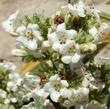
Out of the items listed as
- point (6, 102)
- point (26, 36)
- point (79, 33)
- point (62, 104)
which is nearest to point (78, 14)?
point (79, 33)

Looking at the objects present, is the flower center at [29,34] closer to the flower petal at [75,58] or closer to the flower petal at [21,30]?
the flower petal at [21,30]

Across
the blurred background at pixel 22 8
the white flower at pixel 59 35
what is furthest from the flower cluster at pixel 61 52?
the blurred background at pixel 22 8

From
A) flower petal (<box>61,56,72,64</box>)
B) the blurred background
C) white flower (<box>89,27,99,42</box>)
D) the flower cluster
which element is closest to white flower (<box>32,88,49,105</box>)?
the flower cluster

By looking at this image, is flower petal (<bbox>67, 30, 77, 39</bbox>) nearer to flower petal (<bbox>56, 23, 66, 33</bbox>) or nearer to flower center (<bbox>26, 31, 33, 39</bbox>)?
flower petal (<bbox>56, 23, 66, 33</bbox>)

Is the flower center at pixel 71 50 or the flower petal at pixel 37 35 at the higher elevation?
the flower petal at pixel 37 35

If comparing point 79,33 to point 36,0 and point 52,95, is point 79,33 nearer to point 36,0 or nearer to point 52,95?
point 52,95

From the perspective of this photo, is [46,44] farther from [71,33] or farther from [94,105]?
[94,105]
